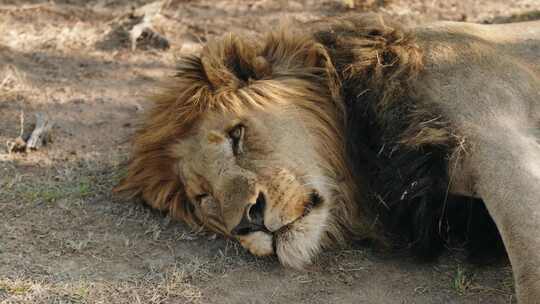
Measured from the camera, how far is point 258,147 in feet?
11.7

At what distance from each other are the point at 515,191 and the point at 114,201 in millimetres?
2077

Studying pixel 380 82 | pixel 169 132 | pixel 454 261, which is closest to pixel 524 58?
pixel 380 82

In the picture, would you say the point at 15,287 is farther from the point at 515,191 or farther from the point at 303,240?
the point at 515,191

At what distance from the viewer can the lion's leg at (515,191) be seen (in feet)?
9.81

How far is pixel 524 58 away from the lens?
12.8ft

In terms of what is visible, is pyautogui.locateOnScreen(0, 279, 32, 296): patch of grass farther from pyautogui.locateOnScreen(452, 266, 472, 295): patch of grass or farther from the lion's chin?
pyautogui.locateOnScreen(452, 266, 472, 295): patch of grass

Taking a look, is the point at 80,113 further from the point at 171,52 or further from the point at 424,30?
the point at 424,30

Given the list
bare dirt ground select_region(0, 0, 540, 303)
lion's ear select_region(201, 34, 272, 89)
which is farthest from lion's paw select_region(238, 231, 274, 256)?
lion's ear select_region(201, 34, 272, 89)

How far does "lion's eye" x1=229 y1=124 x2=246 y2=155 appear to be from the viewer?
3.58 m

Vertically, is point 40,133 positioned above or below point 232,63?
below

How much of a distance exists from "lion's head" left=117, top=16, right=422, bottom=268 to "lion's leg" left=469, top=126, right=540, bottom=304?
681 mm

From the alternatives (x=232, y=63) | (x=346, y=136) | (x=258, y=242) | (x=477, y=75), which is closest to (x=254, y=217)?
(x=258, y=242)

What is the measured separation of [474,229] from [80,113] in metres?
2.68

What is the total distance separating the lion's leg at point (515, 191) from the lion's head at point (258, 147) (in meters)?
0.68
